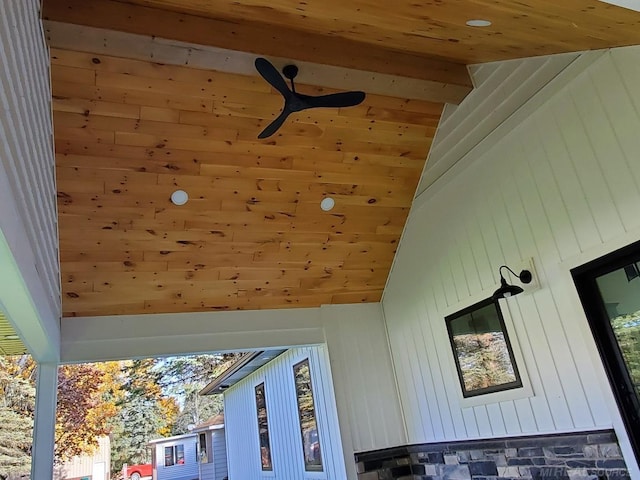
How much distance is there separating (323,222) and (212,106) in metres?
1.71

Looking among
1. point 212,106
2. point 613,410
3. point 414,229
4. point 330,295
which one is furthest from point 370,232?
point 613,410

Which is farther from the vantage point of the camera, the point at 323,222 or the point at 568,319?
the point at 323,222

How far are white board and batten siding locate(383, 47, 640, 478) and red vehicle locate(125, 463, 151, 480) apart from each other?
16225mm

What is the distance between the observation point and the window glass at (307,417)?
20.8ft

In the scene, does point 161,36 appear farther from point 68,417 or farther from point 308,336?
point 68,417

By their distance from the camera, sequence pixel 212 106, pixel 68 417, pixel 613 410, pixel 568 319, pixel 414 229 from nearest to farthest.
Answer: pixel 613 410 → pixel 568 319 → pixel 212 106 → pixel 414 229 → pixel 68 417

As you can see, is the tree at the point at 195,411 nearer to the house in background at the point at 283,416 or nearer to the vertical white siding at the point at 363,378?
the house in background at the point at 283,416

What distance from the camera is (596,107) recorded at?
342cm

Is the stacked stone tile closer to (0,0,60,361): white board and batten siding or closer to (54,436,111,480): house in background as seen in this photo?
(0,0,60,361): white board and batten siding

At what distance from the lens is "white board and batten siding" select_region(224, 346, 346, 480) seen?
550 centimetres

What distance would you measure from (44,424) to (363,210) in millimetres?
3576

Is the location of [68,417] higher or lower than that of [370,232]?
lower

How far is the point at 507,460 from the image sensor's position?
13.6ft

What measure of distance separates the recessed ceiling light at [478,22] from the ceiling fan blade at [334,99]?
790mm
